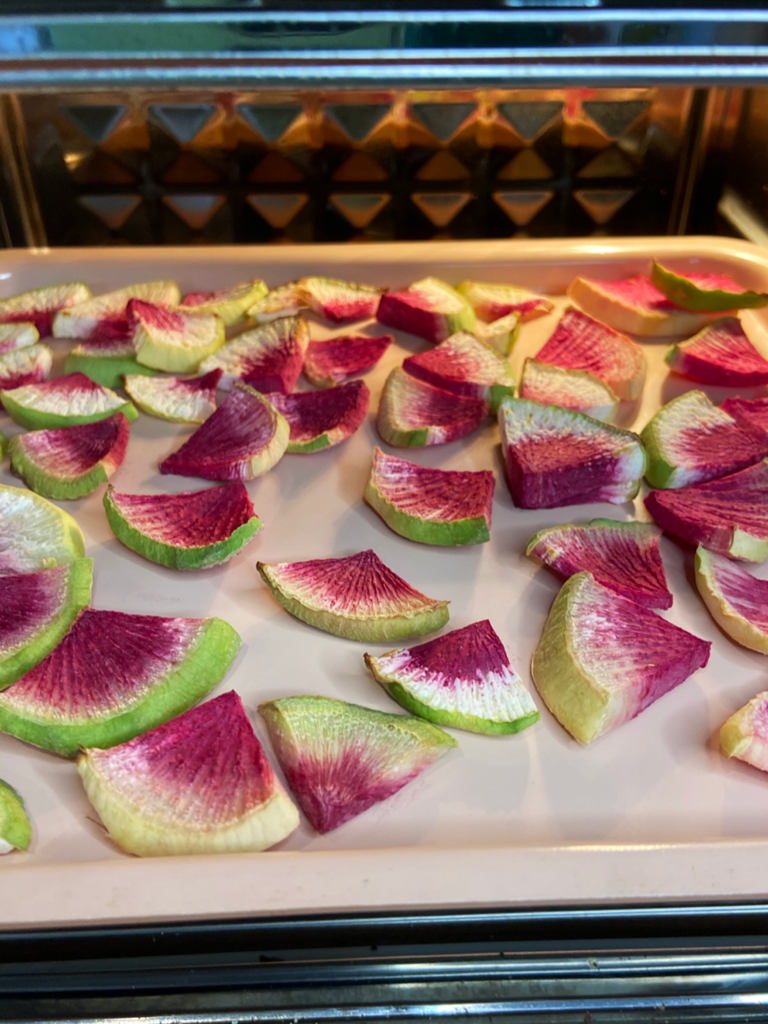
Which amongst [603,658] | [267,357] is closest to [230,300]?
[267,357]

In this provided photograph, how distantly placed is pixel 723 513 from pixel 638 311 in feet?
1.19

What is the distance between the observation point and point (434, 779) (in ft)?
2.06

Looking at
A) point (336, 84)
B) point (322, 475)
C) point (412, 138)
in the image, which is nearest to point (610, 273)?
point (412, 138)

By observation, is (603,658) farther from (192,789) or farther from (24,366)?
(24,366)

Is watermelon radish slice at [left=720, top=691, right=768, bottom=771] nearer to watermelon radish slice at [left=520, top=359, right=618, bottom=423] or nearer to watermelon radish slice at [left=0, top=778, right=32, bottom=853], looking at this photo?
watermelon radish slice at [left=520, top=359, right=618, bottom=423]

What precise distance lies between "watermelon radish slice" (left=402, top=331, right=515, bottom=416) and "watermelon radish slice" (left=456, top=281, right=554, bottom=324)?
95 mm

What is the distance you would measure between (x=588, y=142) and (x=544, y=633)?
76cm

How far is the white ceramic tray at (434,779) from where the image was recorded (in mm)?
520

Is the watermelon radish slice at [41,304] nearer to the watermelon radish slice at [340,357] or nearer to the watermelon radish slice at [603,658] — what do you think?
the watermelon radish slice at [340,357]

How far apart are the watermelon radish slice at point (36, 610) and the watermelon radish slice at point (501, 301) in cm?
61

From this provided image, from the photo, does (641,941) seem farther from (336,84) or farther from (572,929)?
(336,84)

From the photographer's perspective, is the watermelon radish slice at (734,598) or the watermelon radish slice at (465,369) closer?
the watermelon radish slice at (734,598)

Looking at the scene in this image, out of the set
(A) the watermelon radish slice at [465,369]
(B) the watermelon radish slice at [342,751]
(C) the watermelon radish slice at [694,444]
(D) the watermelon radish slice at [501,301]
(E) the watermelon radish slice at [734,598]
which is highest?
(D) the watermelon radish slice at [501,301]

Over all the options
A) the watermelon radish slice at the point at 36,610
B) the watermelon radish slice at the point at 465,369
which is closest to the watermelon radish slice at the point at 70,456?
the watermelon radish slice at the point at 36,610
